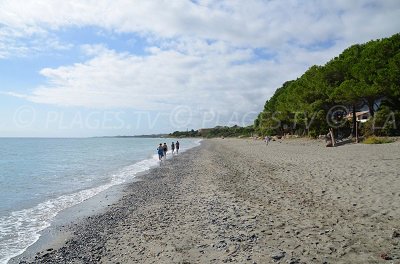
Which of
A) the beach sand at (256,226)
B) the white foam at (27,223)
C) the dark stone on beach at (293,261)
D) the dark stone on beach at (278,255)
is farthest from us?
Answer: the white foam at (27,223)

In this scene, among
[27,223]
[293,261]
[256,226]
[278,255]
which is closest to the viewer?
[293,261]

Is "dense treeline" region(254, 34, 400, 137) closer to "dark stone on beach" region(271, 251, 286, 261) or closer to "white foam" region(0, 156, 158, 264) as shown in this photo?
"white foam" region(0, 156, 158, 264)

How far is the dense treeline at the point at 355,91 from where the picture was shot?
102 ft

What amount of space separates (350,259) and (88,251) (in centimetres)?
537

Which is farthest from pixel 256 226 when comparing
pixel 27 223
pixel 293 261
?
pixel 27 223

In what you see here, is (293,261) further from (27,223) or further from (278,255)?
(27,223)

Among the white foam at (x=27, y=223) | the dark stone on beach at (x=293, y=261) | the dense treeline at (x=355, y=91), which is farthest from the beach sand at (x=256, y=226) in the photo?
the dense treeline at (x=355, y=91)

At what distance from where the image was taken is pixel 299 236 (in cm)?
667

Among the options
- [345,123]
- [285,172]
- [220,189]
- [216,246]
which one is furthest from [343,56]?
[216,246]

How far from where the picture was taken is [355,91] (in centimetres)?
3225

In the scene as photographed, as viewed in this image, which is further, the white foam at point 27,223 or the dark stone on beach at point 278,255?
the white foam at point 27,223

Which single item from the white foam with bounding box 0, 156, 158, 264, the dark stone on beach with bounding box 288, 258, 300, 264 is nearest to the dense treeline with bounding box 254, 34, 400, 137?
the white foam with bounding box 0, 156, 158, 264

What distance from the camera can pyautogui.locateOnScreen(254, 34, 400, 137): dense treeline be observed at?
31125 millimetres

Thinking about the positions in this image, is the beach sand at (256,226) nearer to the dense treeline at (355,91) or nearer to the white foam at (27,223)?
the white foam at (27,223)
